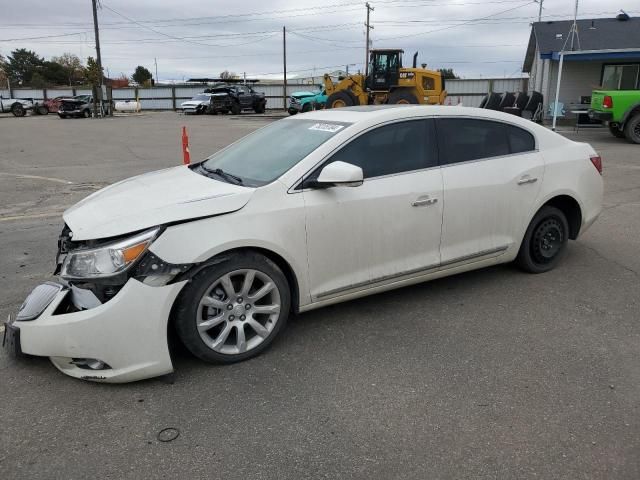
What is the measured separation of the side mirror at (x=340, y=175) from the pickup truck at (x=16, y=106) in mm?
41106

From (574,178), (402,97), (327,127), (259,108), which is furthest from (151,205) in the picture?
(259,108)

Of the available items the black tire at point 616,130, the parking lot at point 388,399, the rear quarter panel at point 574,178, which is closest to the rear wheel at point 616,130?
the black tire at point 616,130

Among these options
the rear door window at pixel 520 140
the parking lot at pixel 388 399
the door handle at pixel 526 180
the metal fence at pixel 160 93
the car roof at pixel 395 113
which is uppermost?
the metal fence at pixel 160 93

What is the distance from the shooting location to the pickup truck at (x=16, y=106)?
125 ft

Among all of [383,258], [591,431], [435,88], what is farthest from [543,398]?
[435,88]

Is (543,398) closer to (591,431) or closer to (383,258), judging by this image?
(591,431)

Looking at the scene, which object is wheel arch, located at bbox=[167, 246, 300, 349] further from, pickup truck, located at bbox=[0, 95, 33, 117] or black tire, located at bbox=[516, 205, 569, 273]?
pickup truck, located at bbox=[0, 95, 33, 117]

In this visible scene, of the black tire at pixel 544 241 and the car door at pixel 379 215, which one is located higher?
the car door at pixel 379 215

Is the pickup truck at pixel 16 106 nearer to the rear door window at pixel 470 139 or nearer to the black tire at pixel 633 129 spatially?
the black tire at pixel 633 129

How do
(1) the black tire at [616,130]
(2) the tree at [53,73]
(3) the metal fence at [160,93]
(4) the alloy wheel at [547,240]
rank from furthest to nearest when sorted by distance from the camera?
(2) the tree at [53,73], (3) the metal fence at [160,93], (1) the black tire at [616,130], (4) the alloy wheel at [547,240]

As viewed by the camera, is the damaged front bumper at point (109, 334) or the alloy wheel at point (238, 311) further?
the alloy wheel at point (238, 311)

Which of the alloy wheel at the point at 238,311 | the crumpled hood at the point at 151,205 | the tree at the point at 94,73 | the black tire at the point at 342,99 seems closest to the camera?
the crumpled hood at the point at 151,205

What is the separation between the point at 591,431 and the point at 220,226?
2.29 meters

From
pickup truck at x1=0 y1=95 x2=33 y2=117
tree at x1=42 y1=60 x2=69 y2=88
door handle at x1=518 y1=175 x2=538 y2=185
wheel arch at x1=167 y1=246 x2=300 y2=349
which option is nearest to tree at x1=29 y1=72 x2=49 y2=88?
tree at x1=42 y1=60 x2=69 y2=88
